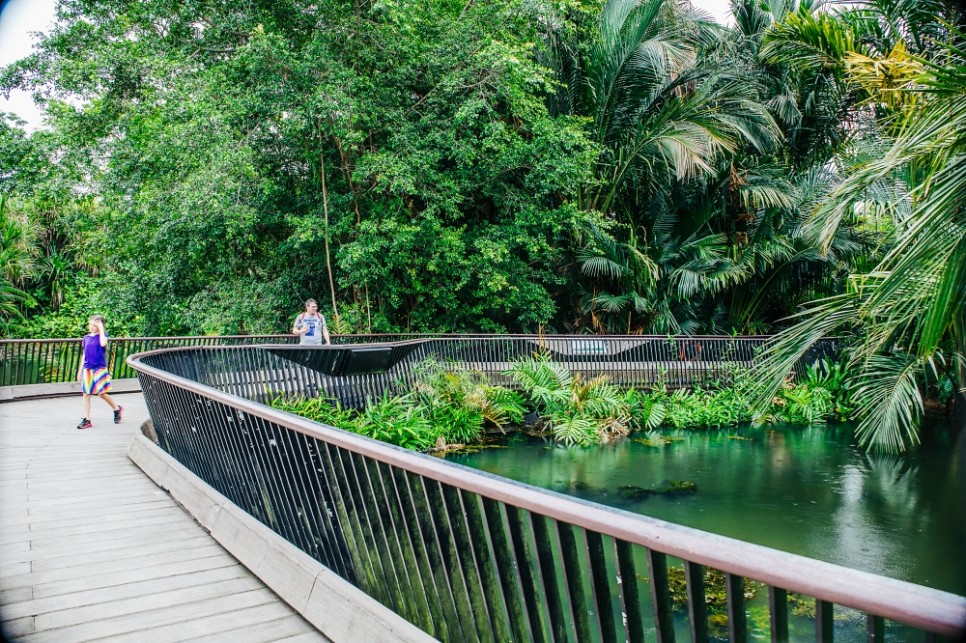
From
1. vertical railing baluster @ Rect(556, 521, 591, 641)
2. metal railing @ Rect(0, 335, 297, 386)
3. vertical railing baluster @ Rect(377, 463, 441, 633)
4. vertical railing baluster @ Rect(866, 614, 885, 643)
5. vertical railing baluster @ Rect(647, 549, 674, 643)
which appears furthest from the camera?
metal railing @ Rect(0, 335, 297, 386)

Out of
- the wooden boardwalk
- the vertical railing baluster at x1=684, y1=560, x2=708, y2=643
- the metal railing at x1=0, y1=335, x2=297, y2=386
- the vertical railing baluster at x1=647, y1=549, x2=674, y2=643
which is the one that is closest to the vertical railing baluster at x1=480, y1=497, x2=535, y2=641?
the vertical railing baluster at x1=647, y1=549, x2=674, y2=643

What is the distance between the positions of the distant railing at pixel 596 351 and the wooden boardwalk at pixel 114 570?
860 cm

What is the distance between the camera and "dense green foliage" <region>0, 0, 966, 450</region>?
15391 mm

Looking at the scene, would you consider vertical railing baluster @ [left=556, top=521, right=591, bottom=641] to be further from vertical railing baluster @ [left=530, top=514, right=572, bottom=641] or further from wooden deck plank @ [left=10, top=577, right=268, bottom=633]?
wooden deck plank @ [left=10, top=577, right=268, bottom=633]

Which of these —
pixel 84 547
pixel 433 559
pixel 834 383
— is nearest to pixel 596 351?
pixel 834 383

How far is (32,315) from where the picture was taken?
26656 millimetres

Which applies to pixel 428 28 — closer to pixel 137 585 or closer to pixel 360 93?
pixel 360 93

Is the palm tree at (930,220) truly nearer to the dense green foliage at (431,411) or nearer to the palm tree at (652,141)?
the dense green foliage at (431,411)

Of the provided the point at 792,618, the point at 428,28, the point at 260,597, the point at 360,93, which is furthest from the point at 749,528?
the point at 428,28

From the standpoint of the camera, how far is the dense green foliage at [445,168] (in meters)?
15.4

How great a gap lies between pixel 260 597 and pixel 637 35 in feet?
→ 65.0

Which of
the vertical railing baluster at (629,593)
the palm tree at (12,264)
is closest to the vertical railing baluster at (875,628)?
the vertical railing baluster at (629,593)

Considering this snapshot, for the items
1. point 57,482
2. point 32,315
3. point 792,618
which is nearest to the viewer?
point 792,618

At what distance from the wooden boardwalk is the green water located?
6.30 metres
